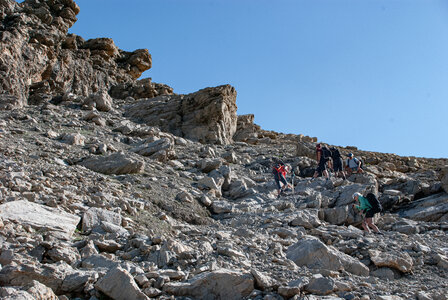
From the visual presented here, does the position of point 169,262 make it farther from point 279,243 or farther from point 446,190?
point 446,190

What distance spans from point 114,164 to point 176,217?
4024 mm

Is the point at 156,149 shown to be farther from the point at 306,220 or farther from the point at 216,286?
A: the point at 216,286

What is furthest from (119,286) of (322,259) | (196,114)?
(196,114)

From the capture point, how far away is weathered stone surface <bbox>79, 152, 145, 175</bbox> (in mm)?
13383

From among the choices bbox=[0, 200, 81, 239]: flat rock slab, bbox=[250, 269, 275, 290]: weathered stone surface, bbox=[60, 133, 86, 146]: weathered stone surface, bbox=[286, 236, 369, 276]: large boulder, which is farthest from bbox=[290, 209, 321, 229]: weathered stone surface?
bbox=[60, 133, 86, 146]: weathered stone surface

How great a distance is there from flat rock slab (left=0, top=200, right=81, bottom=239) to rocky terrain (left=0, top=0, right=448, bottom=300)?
0.11 ft

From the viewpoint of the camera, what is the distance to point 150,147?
1822 centimetres

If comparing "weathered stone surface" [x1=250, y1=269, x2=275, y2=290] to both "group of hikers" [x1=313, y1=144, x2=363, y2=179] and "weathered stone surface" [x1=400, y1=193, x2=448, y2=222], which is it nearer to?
"weathered stone surface" [x1=400, y1=193, x2=448, y2=222]

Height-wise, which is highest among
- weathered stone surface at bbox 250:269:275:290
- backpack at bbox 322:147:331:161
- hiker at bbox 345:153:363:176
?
backpack at bbox 322:147:331:161

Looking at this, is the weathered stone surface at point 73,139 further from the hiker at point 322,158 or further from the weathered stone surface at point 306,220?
the hiker at point 322,158

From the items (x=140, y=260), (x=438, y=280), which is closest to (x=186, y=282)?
(x=140, y=260)

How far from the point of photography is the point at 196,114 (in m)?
28.5

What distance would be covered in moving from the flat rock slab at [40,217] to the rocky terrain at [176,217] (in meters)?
0.03

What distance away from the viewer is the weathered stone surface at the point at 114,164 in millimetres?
13383
